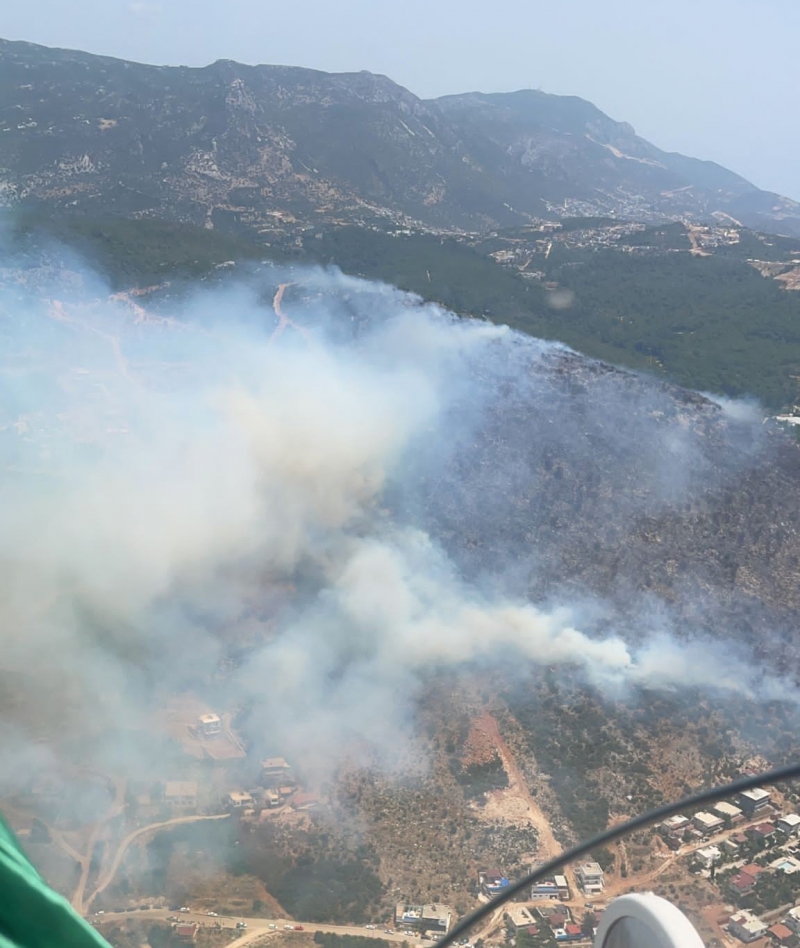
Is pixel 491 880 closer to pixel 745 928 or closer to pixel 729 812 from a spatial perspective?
pixel 729 812

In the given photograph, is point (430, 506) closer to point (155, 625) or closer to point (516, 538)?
point (516, 538)

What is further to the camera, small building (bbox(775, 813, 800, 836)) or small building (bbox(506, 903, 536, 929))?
small building (bbox(775, 813, 800, 836))

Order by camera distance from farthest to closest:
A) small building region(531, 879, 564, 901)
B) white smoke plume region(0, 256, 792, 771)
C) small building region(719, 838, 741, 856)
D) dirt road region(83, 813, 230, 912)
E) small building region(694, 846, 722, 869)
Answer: white smoke plume region(0, 256, 792, 771) → dirt road region(83, 813, 230, 912) → small building region(719, 838, 741, 856) → small building region(531, 879, 564, 901) → small building region(694, 846, 722, 869)

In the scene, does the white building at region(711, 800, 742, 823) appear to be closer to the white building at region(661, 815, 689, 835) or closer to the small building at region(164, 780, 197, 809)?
the white building at region(661, 815, 689, 835)

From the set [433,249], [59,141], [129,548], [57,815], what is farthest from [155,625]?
[59,141]

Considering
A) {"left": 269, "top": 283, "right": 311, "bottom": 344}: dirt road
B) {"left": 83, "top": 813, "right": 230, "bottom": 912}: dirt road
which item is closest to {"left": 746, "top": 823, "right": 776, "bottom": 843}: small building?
{"left": 83, "top": 813, "right": 230, "bottom": 912}: dirt road

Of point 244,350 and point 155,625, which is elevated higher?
point 244,350
